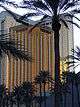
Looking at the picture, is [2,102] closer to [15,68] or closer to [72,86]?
[72,86]

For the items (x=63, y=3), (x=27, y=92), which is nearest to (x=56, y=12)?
(x=63, y=3)

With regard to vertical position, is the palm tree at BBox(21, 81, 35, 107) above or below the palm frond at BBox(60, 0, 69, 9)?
below

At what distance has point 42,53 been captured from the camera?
84438mm

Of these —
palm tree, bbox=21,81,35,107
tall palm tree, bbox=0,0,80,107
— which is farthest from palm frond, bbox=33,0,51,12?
palm tree, bbox=21,81,35,107

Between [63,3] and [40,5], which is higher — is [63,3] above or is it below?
above

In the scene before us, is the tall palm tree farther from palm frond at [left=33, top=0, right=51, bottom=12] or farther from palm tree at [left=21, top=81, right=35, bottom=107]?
palm tree at [left=21, top=81, right=35, bottom=107]

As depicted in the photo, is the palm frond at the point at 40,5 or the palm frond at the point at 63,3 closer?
the palm frond at the point at 40,5

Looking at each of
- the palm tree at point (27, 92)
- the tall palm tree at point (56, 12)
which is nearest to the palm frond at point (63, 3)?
the tall palm tree at point (56, 12)

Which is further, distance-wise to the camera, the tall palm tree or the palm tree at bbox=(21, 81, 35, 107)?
the palm tree at bbox=(21, 81, 35, 107)

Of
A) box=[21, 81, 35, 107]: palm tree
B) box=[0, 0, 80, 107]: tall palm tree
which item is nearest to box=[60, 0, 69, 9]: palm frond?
box=[0, 0, 80, 107]: tall palm tree

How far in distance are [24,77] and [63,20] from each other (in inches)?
2244

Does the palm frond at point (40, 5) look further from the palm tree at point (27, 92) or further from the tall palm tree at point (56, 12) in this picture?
the palm tree at point (27, 92)

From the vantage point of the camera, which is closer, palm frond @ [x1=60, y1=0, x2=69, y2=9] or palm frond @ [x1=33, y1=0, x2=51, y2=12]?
palm frond @ [x1=33, y1=0, x2=51, y2=12]

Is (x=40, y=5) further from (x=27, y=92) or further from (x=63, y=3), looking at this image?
(x=27, y=92)
